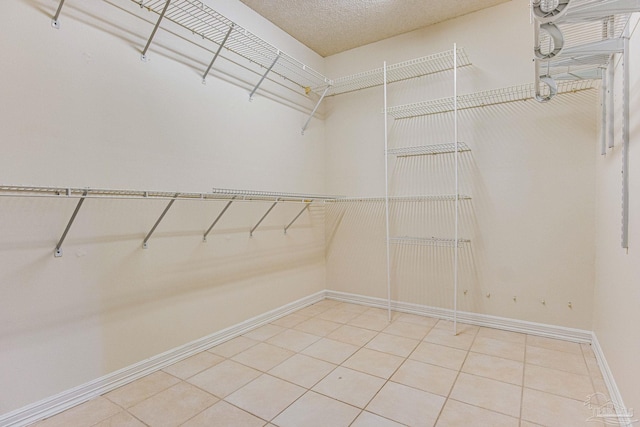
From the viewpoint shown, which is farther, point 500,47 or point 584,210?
point 500,47

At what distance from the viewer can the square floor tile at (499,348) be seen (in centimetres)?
212

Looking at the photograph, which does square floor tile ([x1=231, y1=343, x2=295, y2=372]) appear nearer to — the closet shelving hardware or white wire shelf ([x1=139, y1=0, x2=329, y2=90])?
the closet shelving hardware

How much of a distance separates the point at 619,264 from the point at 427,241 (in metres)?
1.39

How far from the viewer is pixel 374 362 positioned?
6.70ft

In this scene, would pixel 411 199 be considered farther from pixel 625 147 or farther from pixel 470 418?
pixel 470 418

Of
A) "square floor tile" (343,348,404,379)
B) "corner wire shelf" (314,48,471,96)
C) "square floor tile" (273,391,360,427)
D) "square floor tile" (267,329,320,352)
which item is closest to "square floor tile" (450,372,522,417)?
"square floor tile" (343,348,404,379)

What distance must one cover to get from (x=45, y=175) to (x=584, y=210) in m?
3.29

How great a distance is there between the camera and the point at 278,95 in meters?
2.89

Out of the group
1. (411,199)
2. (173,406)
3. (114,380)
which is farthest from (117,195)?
(411,199)

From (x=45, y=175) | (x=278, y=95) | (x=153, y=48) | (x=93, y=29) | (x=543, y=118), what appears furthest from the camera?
(x=278, y=95)

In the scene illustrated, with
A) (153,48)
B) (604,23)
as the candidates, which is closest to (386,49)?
(604,23)

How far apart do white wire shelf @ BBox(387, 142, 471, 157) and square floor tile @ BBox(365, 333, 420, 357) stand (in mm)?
1589

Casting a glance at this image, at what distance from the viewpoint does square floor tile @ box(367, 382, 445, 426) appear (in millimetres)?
1499

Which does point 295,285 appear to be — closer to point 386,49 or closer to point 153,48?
point 153,48
